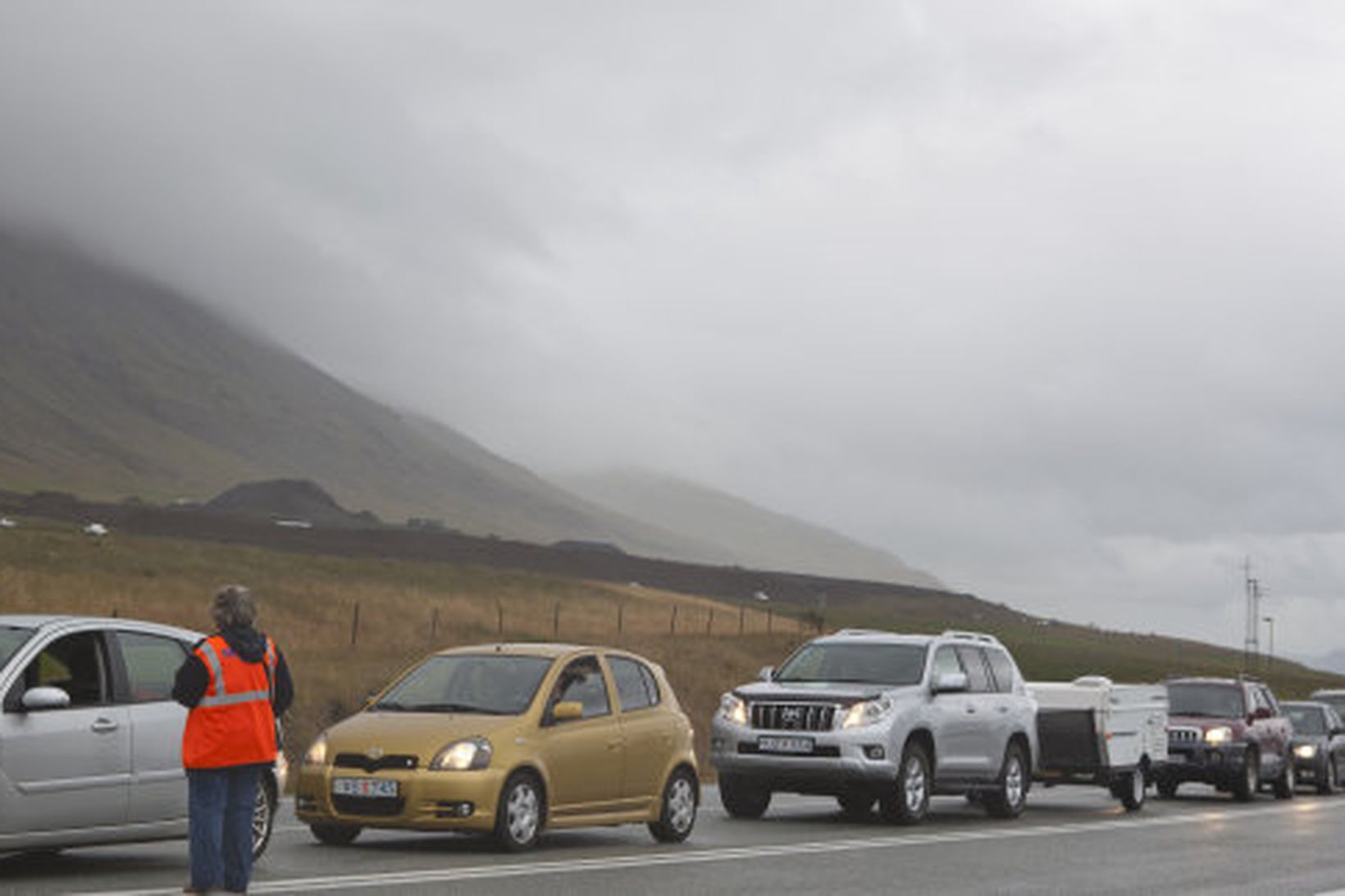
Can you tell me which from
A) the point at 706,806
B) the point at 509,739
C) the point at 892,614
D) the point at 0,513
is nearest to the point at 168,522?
the point at 0,513

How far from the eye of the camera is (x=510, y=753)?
15.3m

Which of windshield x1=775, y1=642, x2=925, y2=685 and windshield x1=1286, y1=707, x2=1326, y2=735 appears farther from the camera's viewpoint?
windshield x1=1286, y1=707, x2=1326, y2=735

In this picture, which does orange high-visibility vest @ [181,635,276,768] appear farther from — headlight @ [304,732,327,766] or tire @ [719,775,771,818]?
tire @ [719,775,771,818]

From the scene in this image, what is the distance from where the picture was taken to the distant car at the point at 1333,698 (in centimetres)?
3869

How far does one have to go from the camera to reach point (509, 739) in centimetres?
1537

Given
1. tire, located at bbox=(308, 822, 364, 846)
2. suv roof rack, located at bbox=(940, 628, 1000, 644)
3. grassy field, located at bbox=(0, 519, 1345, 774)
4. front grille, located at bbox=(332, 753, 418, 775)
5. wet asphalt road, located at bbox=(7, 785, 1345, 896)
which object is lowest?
wet asphalt road, located at bbox=(7, 785, 1345, 896)

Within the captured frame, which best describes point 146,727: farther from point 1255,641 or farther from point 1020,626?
point 1020,626

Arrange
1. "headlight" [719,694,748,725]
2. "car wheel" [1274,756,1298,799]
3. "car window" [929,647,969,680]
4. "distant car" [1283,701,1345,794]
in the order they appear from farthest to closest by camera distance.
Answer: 1. "distant car" [1283,701,1345,794]
2. "car wheel" [1274,756,1298,799]
3. "car window" [929,647,969,680]
4. "headlight" [719,694,748,725]

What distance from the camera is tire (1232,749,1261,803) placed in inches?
1157

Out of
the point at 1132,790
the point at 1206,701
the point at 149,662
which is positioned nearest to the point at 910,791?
the point at 1132,790

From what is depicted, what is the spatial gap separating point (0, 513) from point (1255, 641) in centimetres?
7345

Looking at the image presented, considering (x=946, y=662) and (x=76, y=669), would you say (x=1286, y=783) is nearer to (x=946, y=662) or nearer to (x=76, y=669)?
(x=946, y=662)

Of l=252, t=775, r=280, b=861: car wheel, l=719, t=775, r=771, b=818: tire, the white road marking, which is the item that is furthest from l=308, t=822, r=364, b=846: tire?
l=719, t=775, r=771, b=818: tire

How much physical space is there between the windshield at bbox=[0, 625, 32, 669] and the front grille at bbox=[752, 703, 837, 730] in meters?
9.32
